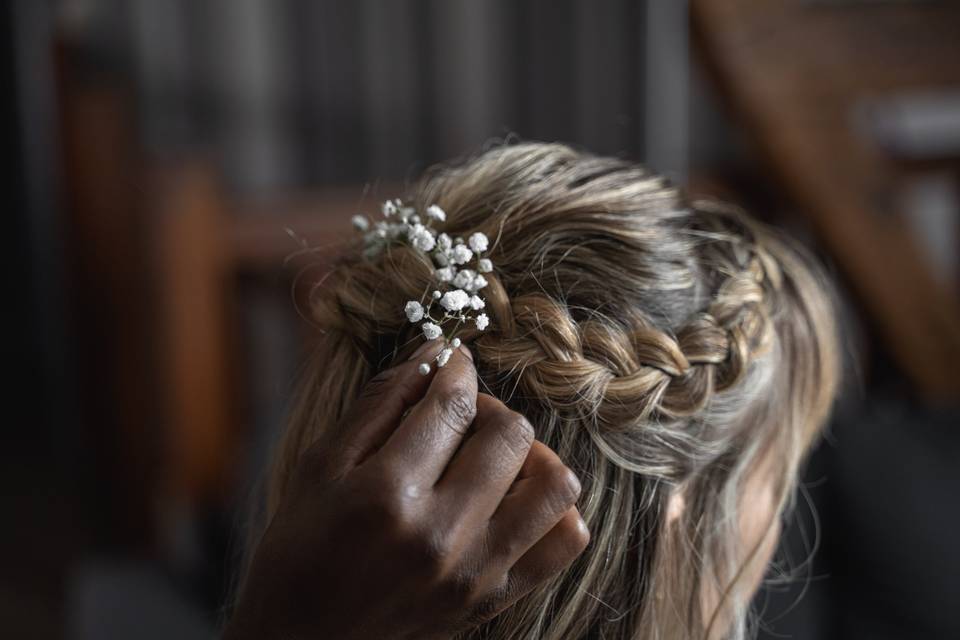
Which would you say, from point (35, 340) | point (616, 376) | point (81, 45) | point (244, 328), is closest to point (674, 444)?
point (616, 376)

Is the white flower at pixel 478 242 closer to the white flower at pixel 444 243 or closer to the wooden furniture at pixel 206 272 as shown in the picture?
the white flower at pixel 444 243

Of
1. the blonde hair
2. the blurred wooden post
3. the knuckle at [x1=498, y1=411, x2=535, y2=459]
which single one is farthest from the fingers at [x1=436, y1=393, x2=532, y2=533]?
the blurred wooden post

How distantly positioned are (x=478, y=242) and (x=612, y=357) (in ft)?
0.45

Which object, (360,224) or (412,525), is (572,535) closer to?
(412,525)

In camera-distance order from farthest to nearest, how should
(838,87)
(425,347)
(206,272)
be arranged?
(206,272) < (838,87) < (425,347)

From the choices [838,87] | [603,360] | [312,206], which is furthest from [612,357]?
[312,206]

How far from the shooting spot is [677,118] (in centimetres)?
203

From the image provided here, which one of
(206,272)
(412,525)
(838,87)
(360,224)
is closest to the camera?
(412,525)

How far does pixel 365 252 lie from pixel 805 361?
0.44m

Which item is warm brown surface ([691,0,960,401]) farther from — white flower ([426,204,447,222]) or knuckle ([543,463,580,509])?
knuckle ([543,463,580,509])

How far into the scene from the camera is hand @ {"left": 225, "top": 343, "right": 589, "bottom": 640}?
19.9 inches

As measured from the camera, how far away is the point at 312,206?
205cm

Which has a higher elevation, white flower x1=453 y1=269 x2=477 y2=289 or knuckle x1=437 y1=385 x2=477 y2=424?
white flower x1=453 y1=269 x2=477 y2=289

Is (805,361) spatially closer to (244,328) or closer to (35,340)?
(35,340)
